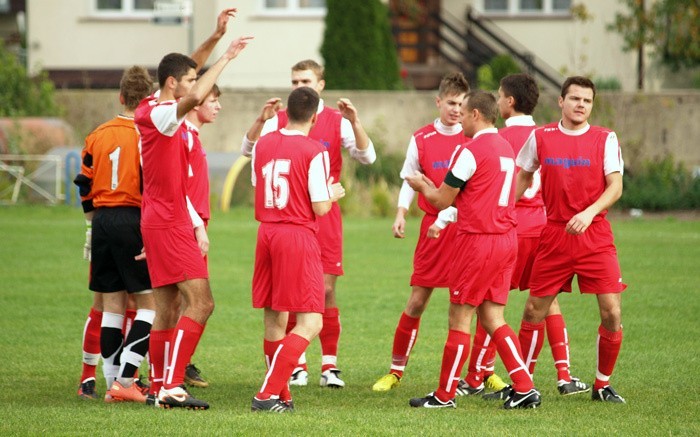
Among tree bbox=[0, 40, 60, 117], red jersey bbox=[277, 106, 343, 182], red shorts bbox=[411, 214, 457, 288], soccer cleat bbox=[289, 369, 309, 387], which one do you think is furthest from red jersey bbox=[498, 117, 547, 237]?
tree bbox=[0, 40, 60, 117]

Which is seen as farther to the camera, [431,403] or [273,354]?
[431,403]

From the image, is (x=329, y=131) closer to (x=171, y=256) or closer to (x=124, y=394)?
(x=171, y=256)

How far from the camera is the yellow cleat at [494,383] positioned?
30.9 feet

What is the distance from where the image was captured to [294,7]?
3128 cm

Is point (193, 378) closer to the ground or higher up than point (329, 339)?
closer to the ground

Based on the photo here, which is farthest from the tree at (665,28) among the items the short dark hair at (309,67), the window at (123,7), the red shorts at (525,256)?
the red shorts at (525,256)

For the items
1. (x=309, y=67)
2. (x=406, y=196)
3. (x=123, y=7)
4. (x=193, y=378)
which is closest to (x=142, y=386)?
(x=193, y=378)

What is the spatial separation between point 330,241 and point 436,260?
970 mm

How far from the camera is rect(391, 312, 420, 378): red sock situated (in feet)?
31.3

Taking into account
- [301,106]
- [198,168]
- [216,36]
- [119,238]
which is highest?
[216,36]

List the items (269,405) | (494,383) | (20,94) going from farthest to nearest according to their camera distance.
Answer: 1. (20,94)
2. (494,383)
3. (269,405)

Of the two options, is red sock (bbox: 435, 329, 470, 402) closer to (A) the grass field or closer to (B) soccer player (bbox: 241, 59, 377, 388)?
(A) the grass field

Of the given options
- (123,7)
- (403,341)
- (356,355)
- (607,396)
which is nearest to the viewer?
(607,396)

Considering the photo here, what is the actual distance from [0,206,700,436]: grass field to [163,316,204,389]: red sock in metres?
0.31
